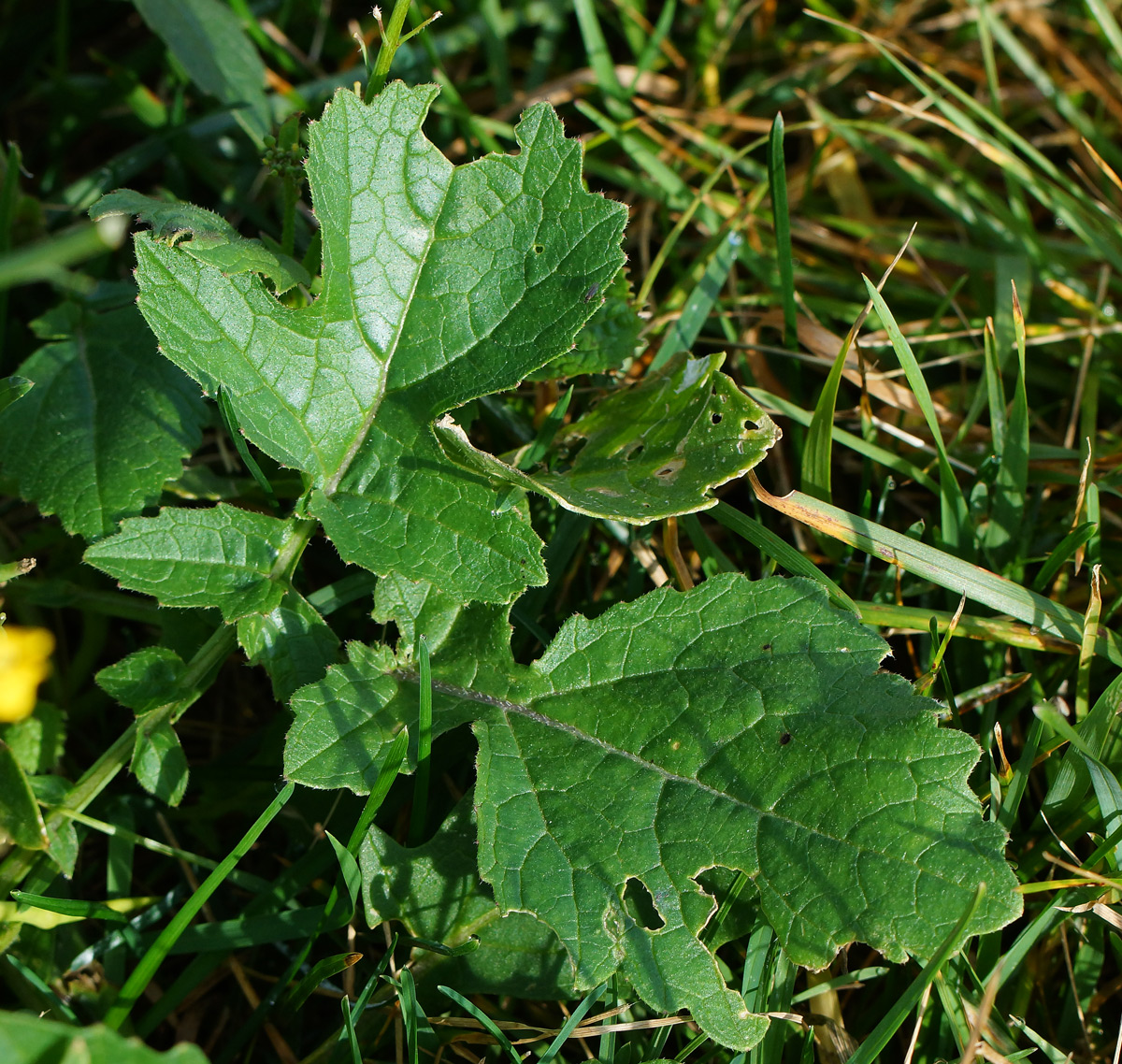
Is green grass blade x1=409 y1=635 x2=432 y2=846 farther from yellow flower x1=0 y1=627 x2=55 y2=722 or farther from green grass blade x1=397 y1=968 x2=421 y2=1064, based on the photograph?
yellow flower x1=0 y1=627 x2=55 y2=722

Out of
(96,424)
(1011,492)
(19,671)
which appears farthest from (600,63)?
(19,671)

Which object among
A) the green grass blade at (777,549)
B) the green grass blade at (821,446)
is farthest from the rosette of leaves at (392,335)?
the green grass blade at (821,446)

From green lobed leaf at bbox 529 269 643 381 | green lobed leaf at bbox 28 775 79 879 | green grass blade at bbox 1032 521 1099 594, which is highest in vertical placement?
green lobed leaf at bbox 529 269 643 381

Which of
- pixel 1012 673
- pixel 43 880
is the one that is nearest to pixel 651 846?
pixel 1012 673

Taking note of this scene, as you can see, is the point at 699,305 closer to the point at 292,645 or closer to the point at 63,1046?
the point at 292,645

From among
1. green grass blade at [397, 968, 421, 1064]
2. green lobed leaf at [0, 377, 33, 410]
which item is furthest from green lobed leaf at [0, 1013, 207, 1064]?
green lobed leaf at [0, 377, 33, 410]

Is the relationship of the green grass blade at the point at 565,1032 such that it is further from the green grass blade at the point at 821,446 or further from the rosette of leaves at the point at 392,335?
the green grass blade at the point at 821,446
